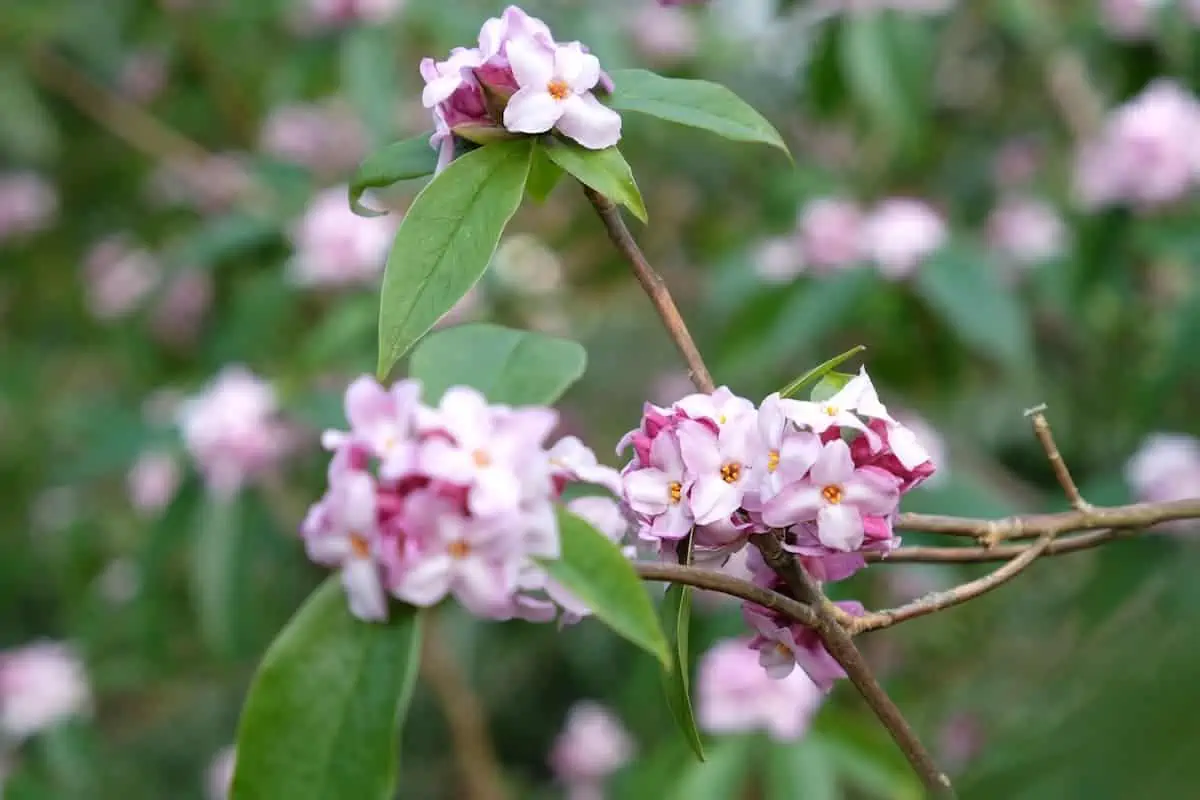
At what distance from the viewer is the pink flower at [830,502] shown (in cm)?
41

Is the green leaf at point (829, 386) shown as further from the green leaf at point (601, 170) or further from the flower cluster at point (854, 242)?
the flower cluster at point (854, 242)

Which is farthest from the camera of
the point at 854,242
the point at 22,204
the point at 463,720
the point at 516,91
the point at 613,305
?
the point at 613,305

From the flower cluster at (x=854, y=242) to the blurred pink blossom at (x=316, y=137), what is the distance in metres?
0.72

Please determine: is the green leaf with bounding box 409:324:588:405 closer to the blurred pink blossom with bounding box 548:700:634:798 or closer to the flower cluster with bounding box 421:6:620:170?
the flower cluster with bounding box 421:6:620:170

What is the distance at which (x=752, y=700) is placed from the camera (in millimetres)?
1051

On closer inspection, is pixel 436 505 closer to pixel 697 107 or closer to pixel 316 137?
pixel 697 107

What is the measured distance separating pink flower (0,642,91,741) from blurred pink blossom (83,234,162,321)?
498mm

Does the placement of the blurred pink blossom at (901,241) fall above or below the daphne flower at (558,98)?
below

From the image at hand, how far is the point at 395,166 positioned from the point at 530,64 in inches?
3.3

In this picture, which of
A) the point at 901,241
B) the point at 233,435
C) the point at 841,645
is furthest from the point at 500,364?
the point at 901,241

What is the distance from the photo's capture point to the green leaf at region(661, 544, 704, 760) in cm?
44

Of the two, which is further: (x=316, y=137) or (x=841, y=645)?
(x=316, y=137)

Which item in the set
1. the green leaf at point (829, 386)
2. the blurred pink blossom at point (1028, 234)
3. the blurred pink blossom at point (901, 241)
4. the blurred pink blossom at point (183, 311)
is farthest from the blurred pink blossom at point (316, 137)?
the green leaf at point (829, 386)

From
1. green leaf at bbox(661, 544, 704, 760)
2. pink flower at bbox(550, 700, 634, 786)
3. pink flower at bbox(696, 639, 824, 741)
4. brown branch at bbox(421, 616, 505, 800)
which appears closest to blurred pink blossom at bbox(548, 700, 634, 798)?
pink flower at bbox(550, 700, 634, 786)
